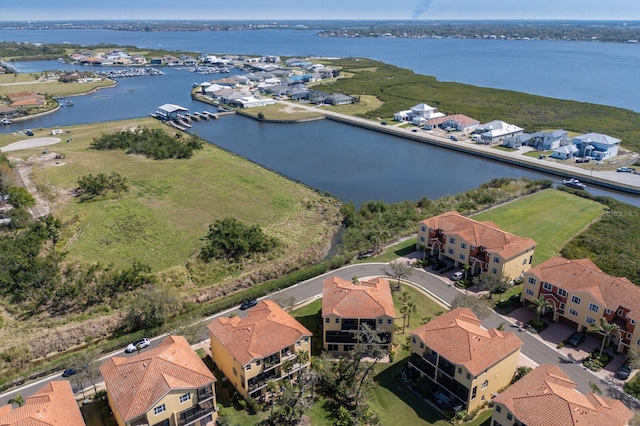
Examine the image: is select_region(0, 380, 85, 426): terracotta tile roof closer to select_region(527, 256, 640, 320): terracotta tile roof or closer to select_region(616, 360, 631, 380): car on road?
select_region(616, 360, 631, 380): car on road

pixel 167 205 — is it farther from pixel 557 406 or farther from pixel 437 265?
pixel 557 406

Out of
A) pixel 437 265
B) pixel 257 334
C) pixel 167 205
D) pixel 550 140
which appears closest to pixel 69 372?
pixel 257 334

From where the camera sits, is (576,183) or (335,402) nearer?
(335,402)

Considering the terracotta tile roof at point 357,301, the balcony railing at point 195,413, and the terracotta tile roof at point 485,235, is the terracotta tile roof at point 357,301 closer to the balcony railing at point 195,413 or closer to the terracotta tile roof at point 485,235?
the balcony railing at point 195,413

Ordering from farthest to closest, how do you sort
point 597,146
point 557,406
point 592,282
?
1. point 597,146
2. point 592,282
3. point 557,406

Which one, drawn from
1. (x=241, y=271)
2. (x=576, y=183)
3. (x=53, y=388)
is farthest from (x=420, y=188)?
(x=53, y=388)

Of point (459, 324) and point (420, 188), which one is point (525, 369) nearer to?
point (459, 324)
